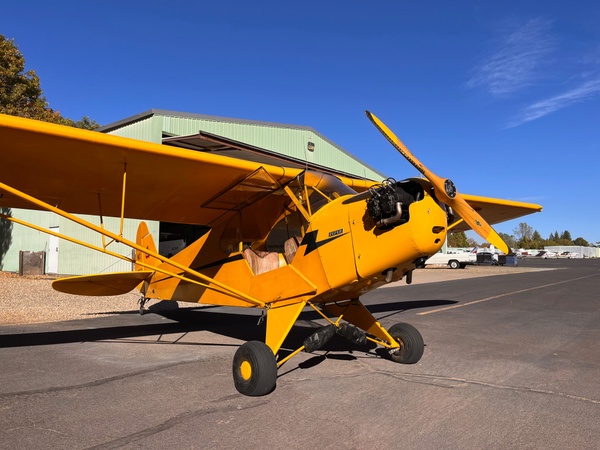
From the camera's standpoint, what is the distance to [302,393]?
15.1ft

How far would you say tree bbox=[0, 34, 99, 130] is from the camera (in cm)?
2384

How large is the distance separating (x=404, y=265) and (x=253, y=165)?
2.45 metres

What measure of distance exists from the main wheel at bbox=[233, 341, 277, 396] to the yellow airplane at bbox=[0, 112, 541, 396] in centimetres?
1

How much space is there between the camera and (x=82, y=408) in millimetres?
4094

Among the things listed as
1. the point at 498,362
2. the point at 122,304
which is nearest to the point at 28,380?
the point at 498,362

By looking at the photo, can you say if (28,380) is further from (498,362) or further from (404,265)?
(498,362)

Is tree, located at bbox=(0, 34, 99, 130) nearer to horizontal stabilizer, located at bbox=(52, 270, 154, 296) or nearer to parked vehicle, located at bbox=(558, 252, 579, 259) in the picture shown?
horizontal stabilizer, located at bbox=(52, 270, 154, 296)

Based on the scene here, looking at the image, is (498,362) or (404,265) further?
(498,362)

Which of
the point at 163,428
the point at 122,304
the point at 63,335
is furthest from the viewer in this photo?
the point at 122,304

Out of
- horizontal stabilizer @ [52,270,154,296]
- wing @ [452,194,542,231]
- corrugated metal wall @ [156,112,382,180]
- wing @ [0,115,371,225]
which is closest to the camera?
wing @ [0,115,371,225]

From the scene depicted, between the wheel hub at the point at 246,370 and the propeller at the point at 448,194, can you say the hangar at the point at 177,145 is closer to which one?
the propeller at the point at 448,194

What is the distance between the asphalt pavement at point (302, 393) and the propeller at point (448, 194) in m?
1.71

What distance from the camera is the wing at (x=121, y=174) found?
4.98 metres

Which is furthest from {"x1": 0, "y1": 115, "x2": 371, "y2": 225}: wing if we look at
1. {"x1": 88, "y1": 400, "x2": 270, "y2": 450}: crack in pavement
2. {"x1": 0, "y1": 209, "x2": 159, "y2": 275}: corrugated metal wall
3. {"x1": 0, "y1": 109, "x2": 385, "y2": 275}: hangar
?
{"x1": 0, "y1": 209, "x2": 159, "y2": 275}: corrugated metal wall
